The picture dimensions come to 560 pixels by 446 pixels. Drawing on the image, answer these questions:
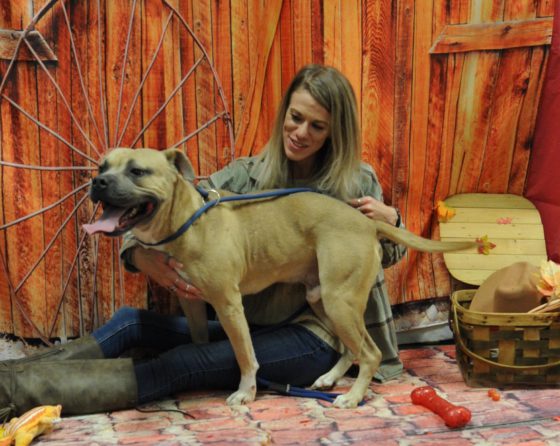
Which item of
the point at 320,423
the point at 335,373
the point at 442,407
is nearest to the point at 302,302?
the point at 335,373

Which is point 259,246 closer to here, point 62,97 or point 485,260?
point 62,97

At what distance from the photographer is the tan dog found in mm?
1933

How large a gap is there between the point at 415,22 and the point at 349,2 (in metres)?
0.29

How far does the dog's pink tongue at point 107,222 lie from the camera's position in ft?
5.75

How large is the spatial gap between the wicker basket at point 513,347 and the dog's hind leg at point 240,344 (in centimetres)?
78

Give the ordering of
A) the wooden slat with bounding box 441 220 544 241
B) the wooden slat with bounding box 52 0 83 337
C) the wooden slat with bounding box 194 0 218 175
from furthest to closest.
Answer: the wooden slat with bounding box 441 220 544 241 → the wooden slat with bounding box 194 0 218 175 → the wooden slat with bounding box 52 0 83 337

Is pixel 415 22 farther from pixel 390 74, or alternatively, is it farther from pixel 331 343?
pixel 331 343

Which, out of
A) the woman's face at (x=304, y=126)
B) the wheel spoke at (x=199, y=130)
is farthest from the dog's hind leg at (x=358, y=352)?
the wheel spoke at (x=199, y=130)

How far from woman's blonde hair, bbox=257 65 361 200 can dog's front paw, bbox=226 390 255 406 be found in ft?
2.36

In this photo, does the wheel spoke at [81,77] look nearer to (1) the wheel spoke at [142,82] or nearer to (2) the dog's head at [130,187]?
(1) the wheel spoke at [142,82]

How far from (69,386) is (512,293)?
61.1 inches

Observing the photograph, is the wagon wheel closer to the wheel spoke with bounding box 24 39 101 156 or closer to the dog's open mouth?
the wheel spoke with bounding box 24 39 101 156

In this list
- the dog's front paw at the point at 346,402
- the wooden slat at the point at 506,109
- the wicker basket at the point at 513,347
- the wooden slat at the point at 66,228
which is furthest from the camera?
the wooden slat at the point at 506,109

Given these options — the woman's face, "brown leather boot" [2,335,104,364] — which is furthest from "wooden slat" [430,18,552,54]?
"brown leather boot" [2,335,104,364]
